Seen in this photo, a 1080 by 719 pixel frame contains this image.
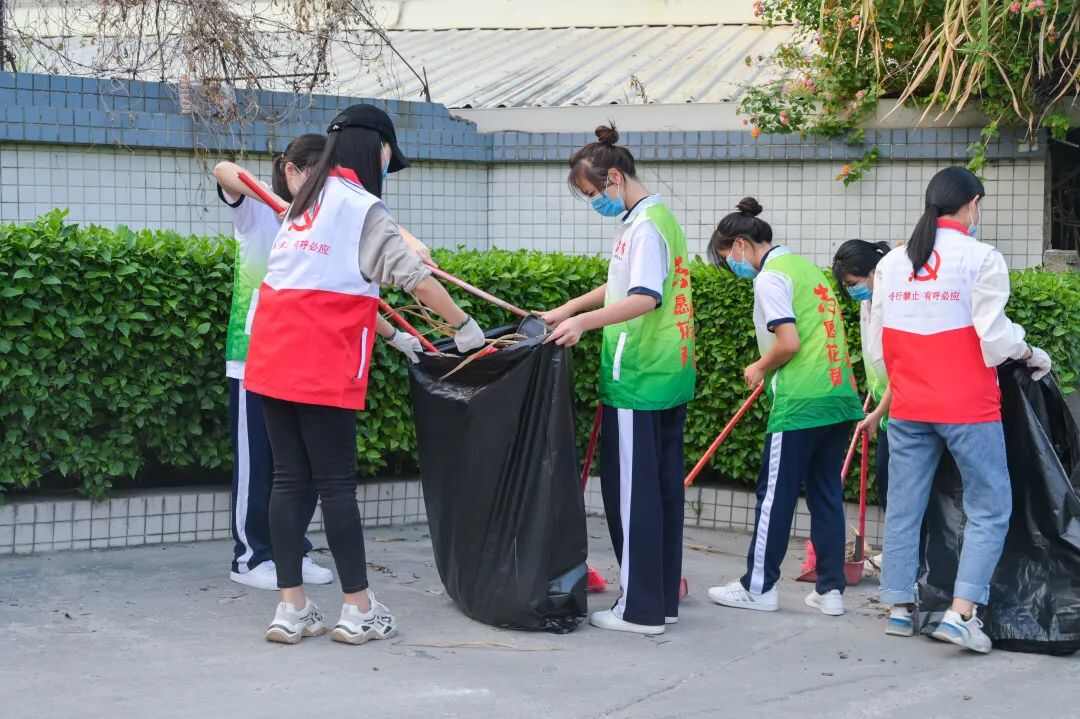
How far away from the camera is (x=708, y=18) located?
38.0ft

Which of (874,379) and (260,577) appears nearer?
(260,577)

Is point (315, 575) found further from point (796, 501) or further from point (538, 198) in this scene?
point (538, 198)

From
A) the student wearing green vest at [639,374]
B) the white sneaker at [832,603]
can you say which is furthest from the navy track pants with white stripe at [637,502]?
the white sneaker at [832,603]

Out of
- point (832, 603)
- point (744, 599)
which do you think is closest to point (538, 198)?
point (744, 599)

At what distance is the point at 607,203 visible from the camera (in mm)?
4805

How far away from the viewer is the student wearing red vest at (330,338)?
4.27 m

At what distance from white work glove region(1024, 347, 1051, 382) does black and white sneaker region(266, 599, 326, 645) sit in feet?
8.71

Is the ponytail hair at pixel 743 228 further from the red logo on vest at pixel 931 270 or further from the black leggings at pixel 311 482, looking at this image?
the black leggings at pixel 311 482

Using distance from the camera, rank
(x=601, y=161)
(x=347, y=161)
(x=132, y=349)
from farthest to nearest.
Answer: (x=132, y=349)
(x=601, y=161)
(x=347, y=161)

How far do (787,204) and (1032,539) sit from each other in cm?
433

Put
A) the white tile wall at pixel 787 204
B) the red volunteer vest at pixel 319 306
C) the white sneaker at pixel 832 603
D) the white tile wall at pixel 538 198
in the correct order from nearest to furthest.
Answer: the red volunteer vest at pixel 319 306 < the white sneaker at pixel 832 603 < the white tile wall at pixel 538 198 < the white tile wall at pixel 787 204

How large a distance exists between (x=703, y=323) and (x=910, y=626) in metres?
2.26

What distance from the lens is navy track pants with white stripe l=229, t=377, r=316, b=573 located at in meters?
5.20

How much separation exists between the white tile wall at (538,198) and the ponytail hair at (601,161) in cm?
377
